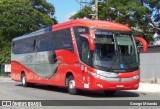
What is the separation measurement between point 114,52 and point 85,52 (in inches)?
51.3

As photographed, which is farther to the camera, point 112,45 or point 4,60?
point 4,60

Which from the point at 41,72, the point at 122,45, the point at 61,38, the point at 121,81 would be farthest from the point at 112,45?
the point at 41,72

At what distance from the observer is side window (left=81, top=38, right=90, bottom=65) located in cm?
1813

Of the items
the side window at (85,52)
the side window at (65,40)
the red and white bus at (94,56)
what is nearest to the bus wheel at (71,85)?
the red and white bus at (94,56)

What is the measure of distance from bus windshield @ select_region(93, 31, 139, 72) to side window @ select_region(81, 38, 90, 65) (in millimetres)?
373

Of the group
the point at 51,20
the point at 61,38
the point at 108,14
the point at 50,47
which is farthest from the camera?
the point at 51,20

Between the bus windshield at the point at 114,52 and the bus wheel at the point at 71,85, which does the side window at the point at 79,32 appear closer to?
the bus windshield at the point at 114,52

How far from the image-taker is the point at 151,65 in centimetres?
2784

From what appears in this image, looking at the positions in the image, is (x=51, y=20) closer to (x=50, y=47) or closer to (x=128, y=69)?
(x=50, y=47)

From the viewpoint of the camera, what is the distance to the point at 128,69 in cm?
1825

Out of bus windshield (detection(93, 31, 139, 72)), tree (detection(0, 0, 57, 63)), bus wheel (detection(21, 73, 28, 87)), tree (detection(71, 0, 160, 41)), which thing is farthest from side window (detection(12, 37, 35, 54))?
tree (detection(0, 0, 57, 63))

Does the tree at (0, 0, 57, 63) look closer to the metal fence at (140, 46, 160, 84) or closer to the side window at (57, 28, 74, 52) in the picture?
the metal fence at (140, 46, 160, 84)

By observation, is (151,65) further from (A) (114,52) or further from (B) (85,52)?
(B) (85,52)

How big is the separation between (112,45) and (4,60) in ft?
122
